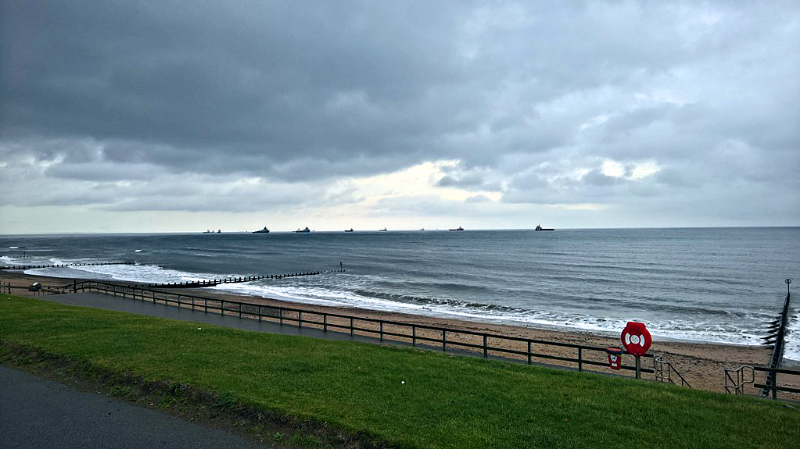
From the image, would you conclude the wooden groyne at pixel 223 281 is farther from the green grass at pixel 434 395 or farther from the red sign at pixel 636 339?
the red sign at pixel 636 339

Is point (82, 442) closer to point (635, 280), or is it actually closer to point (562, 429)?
point (562, 429)

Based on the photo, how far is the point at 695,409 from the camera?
28.0 ft

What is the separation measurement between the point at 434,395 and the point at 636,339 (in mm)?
5917

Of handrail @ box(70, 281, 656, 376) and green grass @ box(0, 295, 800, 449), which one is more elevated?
green grass @ box(0, 295, 800, 449)

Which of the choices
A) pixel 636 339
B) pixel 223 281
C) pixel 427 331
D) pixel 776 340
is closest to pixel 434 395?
pixel 636 339

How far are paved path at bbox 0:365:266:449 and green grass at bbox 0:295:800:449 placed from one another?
0.94 metres

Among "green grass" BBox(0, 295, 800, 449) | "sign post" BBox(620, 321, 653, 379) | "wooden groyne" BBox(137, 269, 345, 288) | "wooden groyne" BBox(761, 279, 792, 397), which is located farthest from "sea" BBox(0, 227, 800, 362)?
"green grass" BBox(0, 295, 800, 449)

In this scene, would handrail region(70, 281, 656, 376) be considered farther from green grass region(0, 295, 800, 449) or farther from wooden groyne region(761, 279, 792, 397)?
wooden groyne region(761, 279, 792, 397)

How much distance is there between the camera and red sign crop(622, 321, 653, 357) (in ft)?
36.4

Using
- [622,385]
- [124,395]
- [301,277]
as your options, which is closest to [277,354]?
[124,395]

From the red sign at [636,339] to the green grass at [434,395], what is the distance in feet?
3.43

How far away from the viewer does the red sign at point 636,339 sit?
1109 centimetres

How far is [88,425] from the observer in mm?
8008

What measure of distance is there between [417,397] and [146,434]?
5.18m
